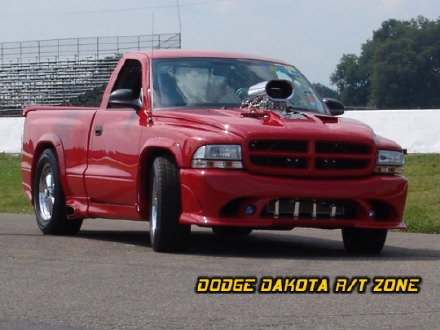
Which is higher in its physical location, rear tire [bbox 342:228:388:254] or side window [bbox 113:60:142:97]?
side window [bbox 113:60:142:97]

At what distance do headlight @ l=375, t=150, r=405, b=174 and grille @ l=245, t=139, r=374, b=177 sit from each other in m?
0.14

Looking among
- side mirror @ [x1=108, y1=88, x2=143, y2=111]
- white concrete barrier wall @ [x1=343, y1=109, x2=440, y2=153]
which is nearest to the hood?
side mirror @ [x1=108, y1=88, x2=143, y2=111]

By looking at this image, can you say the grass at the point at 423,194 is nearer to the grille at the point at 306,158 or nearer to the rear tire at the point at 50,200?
the rear tire at the point at 50,200

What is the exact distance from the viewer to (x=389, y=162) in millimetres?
9617

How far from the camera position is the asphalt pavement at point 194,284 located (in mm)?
6434

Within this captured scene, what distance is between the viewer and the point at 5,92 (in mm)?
48719

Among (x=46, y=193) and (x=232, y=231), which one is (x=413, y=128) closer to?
(x=232, y=231)

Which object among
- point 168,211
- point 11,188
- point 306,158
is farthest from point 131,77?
point 11,188

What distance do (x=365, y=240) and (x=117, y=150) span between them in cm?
226

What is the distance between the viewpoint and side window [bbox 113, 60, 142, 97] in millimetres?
11000

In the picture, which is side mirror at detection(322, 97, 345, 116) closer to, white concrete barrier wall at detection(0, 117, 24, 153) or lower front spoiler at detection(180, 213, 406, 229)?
lower front spoiler at detection(180, 213, 406, 229)

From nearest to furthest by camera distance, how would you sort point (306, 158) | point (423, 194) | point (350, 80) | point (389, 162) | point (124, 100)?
point (306, 158), point (389, 162), point (124, 100), point (423, 194), point (350, 80)

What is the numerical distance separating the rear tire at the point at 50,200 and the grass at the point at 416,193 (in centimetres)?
393

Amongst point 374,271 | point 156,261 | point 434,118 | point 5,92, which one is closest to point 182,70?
point 156,261
